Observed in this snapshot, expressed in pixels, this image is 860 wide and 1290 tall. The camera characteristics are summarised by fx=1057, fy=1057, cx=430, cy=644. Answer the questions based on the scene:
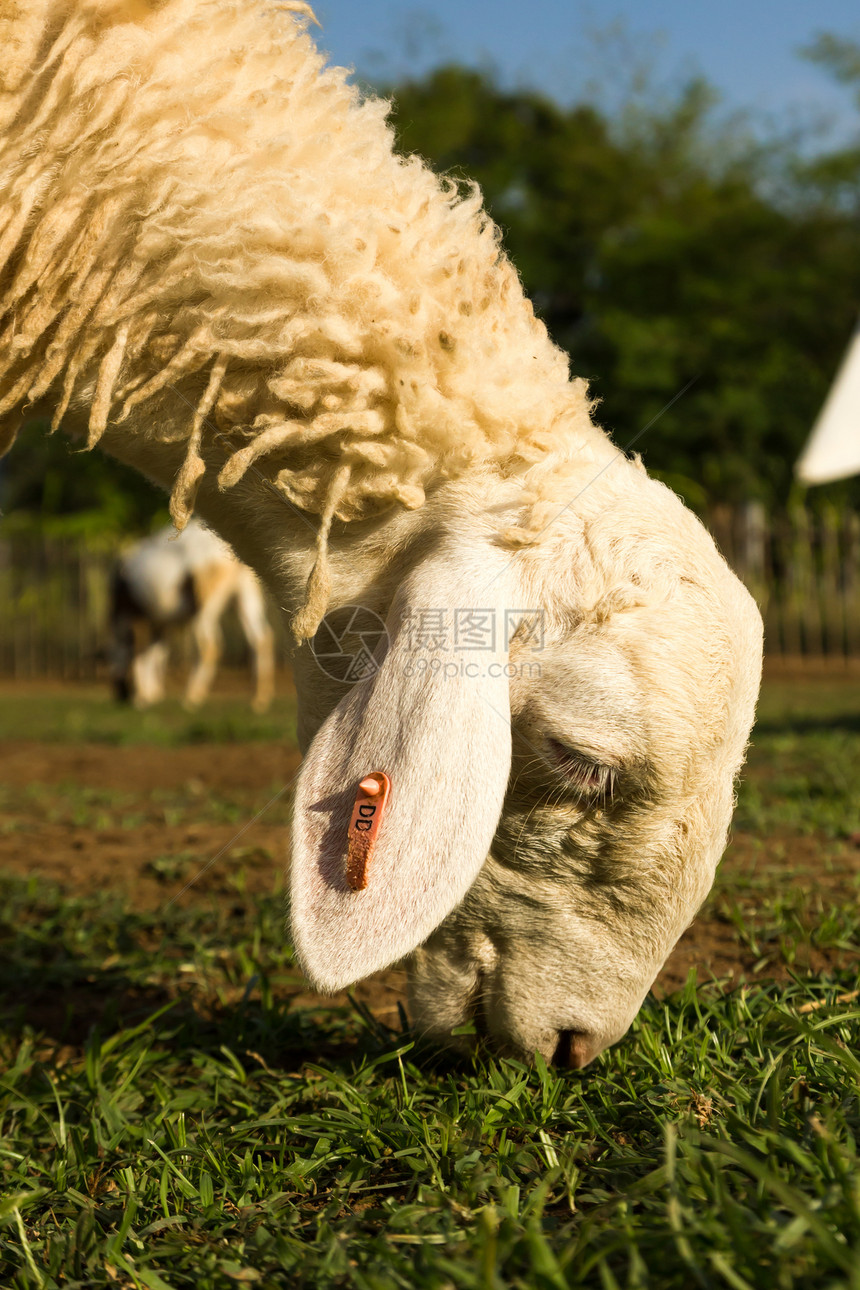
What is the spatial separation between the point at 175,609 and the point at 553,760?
12898 mm

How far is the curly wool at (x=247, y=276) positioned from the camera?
1903 millimetres

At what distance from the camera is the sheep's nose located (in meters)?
1.98

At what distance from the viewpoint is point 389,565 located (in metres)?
2.00

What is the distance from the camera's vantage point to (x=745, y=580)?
1344 cm

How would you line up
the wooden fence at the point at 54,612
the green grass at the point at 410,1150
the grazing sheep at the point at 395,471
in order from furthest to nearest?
the wooden fence at the point at 54,612 → the grazing sheep at the point at 395,471 → the green grass at the point at 410,1150

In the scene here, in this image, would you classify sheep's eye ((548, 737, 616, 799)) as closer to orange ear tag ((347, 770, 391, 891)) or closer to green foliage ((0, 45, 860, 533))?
orange ear tag ((347, 770, 391, 891))

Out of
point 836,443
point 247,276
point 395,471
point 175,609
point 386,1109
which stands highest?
point 836,443

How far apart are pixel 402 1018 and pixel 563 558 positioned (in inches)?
44.3

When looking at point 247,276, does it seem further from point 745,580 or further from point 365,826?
point 745,580

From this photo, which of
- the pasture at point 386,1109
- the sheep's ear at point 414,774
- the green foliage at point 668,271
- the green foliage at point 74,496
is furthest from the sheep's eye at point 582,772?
the green foliage at point 74,496

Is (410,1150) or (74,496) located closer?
(410,1150)

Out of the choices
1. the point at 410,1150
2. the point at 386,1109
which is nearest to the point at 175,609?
the point at 386,1109

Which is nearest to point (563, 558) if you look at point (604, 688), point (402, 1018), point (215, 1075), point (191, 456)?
point (604, 688)

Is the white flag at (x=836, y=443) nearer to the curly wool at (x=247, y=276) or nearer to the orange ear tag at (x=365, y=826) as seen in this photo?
the curly wool at (x=247, y=276)
